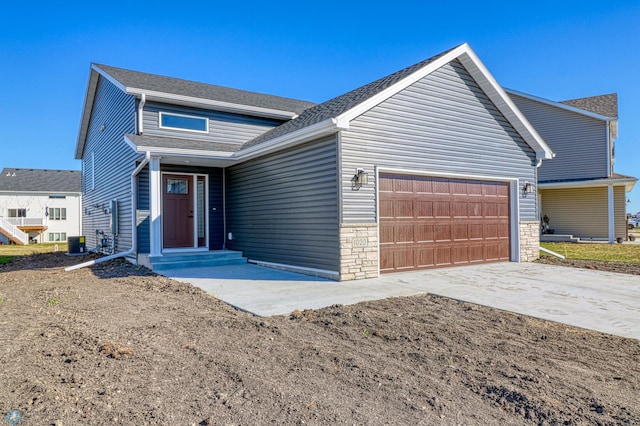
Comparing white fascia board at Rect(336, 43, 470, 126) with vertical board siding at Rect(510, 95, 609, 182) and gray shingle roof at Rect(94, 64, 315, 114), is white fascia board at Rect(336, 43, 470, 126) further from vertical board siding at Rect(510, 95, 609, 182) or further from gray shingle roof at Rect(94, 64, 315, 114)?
vertical board siding at Rect(510, 95, 609, 182)

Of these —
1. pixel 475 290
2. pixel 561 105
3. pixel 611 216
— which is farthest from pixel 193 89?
pixel 611 216

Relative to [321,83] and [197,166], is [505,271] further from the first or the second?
[321,83]

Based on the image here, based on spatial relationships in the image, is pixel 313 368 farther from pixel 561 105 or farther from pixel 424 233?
pixel 561 105

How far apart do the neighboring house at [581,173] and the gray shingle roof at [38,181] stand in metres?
32.6

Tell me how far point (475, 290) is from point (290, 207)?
4184 mm

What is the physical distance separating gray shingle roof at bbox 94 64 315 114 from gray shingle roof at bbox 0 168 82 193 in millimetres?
22922

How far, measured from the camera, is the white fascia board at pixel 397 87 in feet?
24.7

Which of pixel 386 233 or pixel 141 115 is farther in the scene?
pixel 141 115

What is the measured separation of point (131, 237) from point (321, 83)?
46.8 ft

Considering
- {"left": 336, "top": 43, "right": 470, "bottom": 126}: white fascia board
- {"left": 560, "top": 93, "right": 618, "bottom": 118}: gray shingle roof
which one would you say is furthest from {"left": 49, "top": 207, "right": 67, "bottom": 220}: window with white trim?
{"left": 560, "top": 93, "right": 618, "bottom": 118}: gray shingle roof

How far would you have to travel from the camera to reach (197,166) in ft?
36.8

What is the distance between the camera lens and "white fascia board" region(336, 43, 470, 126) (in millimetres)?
7531

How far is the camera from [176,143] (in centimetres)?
1028

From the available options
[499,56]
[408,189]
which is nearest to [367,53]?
[499,56]
